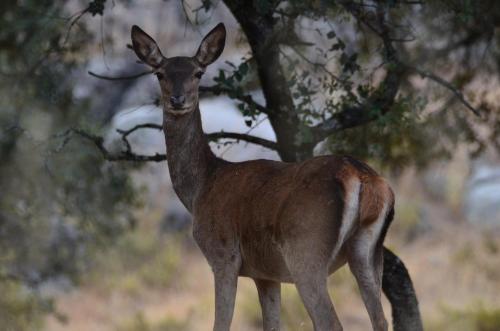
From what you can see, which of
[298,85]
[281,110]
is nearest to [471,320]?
[281,110]

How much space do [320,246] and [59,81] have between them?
631 centimetres

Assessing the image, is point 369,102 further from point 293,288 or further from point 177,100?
point 293,288

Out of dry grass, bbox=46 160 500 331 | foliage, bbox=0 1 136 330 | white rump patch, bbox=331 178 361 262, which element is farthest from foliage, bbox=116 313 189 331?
white rump patch, bbox=331 178 361 262

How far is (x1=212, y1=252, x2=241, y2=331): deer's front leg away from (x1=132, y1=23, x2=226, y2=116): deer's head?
1.21 metres

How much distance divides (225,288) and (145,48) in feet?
6.57

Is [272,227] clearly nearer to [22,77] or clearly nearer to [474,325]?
[22,77]

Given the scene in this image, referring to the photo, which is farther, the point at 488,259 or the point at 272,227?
the point at 488,259

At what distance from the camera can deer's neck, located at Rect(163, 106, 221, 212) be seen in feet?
25.1

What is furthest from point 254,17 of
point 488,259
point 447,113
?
point 488,259

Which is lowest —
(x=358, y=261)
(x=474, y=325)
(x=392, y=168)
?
(x=358, y=261)

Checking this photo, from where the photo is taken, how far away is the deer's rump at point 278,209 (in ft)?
20.4

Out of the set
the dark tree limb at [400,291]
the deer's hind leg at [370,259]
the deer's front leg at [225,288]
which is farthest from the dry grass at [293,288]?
the deer's hind leg at [370,259]

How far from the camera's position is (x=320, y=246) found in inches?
245

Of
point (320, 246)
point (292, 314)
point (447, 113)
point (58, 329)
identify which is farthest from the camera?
point (58, 329)
